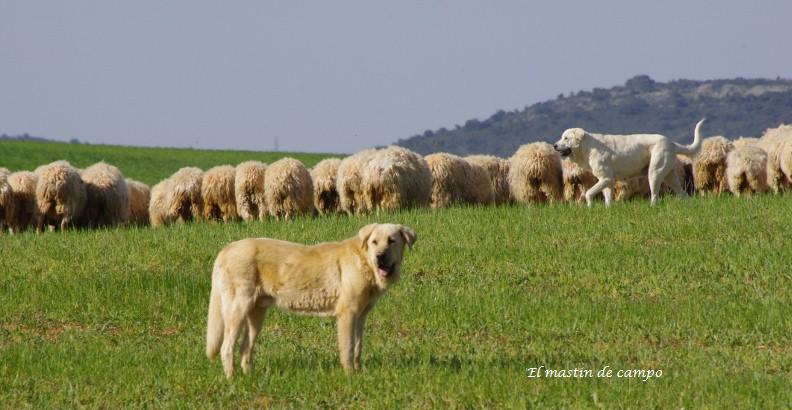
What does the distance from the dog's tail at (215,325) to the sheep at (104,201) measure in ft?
52.6

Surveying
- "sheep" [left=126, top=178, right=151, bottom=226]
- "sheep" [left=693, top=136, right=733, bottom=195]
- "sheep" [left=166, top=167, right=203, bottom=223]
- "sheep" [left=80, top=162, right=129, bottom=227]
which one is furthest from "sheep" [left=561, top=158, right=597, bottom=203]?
"sheep" [left=126, top=178, right=151, bottom=226]

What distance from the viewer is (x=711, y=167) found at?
2475 centimetres

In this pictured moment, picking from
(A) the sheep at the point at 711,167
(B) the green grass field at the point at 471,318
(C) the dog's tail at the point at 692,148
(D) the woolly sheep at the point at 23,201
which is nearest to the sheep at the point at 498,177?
(A) the sheep at the point at 711,167

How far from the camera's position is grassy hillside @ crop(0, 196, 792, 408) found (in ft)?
28.6

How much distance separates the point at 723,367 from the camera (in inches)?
370

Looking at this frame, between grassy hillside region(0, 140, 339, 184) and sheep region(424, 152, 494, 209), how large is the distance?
106 feet

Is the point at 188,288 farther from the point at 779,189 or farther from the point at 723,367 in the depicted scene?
the point at 779,189

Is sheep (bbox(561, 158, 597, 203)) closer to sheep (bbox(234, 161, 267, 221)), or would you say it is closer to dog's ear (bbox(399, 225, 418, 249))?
sheep (bbox(234, 161, 267, 221))

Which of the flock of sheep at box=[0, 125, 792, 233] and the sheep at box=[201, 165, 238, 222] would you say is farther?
the sheep at box=[201, 165, 238, 222]

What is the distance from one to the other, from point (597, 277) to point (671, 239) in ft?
7.72

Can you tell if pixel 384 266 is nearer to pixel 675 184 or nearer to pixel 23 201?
pixel 675 184

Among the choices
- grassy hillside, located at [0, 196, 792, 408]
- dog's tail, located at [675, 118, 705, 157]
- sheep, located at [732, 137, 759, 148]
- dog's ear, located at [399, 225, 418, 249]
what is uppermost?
dog's tail, located at [675, 118, 705, 157]

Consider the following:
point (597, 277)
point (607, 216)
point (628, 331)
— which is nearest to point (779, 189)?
point (607, 216)

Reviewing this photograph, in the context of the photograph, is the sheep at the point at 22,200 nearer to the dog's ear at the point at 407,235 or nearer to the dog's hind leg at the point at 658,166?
the dog's hind leg at the point at 658,166
